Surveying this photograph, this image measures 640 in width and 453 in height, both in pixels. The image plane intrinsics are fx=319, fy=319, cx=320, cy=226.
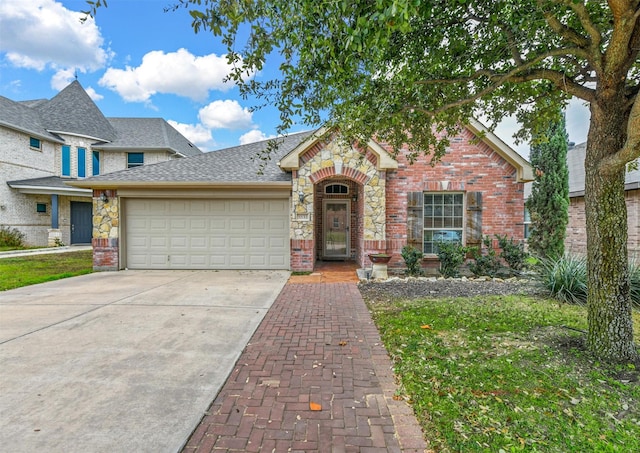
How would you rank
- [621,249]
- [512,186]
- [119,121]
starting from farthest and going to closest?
[119,121] < [512,186] < [621,249]

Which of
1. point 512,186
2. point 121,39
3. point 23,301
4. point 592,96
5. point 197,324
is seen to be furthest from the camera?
point 121,39

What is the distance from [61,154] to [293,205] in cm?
1710

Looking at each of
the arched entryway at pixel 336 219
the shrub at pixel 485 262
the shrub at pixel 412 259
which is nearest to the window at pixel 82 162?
the arched entryway at pixel 336 219

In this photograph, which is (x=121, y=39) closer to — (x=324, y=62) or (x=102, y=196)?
(x=102, y=196)

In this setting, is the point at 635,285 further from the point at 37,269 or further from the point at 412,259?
the point at 37,269

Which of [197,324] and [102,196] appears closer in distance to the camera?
[197,324]

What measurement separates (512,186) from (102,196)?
12.2 metres

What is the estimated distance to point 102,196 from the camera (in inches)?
384

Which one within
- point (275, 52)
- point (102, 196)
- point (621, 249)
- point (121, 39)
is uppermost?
point (121, 39)

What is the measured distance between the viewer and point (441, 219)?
948 centimetres

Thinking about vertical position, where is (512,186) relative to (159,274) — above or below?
above

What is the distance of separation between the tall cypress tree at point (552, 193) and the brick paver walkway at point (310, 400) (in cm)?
845

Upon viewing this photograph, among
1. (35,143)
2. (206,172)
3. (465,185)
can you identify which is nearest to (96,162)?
(35,143)

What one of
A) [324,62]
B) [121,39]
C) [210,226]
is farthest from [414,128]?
[121,39]
